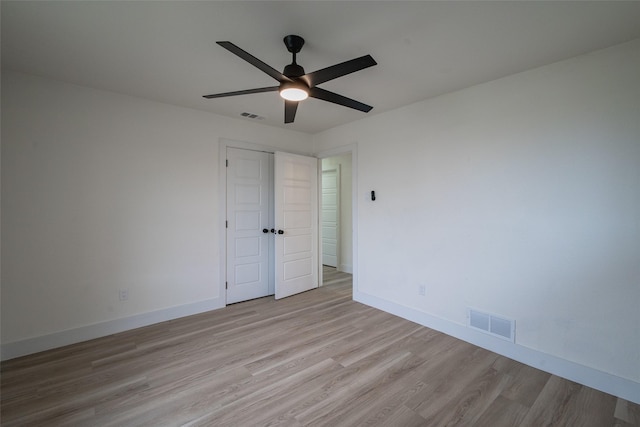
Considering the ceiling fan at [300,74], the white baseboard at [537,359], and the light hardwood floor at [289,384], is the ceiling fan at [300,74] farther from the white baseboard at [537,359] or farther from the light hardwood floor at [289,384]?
the white baseboard at [537,359]

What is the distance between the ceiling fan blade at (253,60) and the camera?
5.12 feet

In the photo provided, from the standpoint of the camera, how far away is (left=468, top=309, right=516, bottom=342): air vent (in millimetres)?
2561

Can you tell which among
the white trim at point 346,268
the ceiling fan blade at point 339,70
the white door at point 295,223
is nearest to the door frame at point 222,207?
the white door at point 295,223

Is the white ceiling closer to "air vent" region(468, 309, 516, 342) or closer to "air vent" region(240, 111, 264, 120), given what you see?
"air vent" region(240, 111, 264, 120)

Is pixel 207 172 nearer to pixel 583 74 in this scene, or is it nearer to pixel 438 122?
pixel 438 122

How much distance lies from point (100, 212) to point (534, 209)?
4.31 meters

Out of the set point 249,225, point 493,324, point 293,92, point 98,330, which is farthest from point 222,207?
point 493,324

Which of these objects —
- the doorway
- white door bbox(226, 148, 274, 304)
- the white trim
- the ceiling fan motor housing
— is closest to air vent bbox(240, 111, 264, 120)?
white door bbox(226, 148, 274, 304)

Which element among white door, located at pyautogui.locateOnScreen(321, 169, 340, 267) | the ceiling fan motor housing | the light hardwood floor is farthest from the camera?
white door, located at pyautogui.locateOnScreen(321, 169, 340, 267)

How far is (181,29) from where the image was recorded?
6.31ft

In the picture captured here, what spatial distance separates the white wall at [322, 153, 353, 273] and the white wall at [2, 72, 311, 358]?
2.86 m

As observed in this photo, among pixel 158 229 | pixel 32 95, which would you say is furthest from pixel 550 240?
pixel 32 95

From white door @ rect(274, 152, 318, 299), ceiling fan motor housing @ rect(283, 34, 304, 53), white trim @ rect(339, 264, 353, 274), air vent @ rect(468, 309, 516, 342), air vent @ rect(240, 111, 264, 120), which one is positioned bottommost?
white trim @ rect(339, 264, 353, 274)

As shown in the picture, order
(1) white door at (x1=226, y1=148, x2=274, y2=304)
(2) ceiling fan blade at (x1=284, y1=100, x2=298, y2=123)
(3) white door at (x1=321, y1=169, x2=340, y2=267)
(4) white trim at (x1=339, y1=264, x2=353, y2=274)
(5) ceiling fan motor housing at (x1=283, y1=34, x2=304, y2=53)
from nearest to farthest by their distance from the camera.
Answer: (5) ceiling fan motor housing at (x1=283, y1=34, x2=304, y2=53)
(2) ceiling fan blade at (x1=284, y1=100, x2=298, y2=123)
(1) white door at (x1=226, y1=148, x2=274, y2=304)
(4) white trim at (x1=339, y1=264, x2=353, y2=274)
(3) white door at (x1=321, y1=169, x2=340, y2=267)
